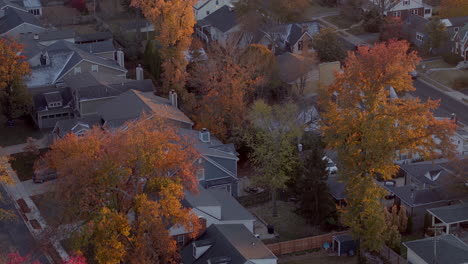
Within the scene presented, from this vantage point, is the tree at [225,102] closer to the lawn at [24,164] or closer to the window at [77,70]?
the lawn at [24,164]

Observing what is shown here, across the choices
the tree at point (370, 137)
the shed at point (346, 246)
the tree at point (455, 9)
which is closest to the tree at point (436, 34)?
the tree at point (455, 9)

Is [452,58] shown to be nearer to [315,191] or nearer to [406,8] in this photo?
[406,8]

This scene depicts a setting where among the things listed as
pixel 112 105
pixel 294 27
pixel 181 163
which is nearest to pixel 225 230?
pixel 181 163

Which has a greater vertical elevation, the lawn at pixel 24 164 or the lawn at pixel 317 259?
the lawn at pixel 24 164

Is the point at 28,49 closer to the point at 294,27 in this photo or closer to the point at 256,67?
the point at 256,67

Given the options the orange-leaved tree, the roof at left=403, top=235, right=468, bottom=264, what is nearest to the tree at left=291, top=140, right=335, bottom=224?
the roof at left=403, top=235, right=468, bottom=264

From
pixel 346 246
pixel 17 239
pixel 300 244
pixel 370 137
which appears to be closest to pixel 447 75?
pixel 346 246
